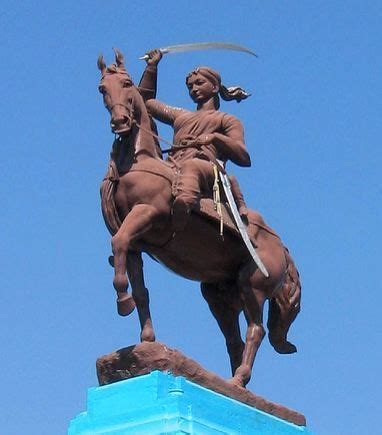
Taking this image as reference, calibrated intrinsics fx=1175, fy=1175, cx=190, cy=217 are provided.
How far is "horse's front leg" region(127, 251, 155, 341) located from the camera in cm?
966

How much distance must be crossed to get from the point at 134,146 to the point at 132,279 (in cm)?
115

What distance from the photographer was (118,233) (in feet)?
31.4

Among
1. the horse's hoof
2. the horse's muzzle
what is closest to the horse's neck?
the horse's muzzle

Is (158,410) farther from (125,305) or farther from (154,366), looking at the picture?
(125,305)

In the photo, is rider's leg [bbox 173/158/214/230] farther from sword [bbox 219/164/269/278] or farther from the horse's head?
the horse's head

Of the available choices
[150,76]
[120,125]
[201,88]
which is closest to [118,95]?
[120,125]

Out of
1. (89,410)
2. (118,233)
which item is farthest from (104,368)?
(118,233)

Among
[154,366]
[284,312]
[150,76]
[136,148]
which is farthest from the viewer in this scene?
[284,312]

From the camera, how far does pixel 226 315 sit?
35.9ft

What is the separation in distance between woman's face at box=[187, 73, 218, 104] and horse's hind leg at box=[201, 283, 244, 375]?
177 cm

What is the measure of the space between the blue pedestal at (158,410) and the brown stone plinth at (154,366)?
0.09 meters

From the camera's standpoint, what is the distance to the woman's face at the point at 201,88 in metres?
11.1

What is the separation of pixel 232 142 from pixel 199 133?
357 mm

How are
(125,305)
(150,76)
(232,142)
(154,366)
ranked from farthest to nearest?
(150,76)
(232,142)
(125,305)
(154,366)
